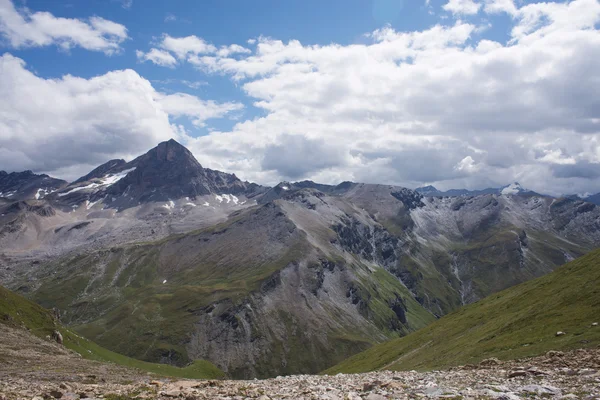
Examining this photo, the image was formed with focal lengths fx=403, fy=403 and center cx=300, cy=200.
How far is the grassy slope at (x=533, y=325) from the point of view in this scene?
4481 centimetres

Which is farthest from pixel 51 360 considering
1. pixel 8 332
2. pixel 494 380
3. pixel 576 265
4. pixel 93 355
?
pixel 576 265

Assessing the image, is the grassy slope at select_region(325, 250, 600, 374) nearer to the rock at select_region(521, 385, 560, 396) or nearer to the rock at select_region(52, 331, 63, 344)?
the rock at select_region(521, 385, 560, 396)

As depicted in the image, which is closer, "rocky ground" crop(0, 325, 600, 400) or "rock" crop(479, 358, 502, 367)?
"rocky ground" crop(0, 325, 600, 400)

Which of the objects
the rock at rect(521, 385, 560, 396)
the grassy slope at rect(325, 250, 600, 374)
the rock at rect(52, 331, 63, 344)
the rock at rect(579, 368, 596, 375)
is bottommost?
the rock at rect(52, 331, 63, 344)

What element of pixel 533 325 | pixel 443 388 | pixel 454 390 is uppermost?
pixel 454 390

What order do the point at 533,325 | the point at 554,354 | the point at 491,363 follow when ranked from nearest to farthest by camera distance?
the point at 554,354 → the point at 491,363 → the point at 533,325

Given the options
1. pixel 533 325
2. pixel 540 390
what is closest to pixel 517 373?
pixel 540 390

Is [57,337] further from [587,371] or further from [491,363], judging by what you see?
[587,371]

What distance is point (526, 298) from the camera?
2987 inches

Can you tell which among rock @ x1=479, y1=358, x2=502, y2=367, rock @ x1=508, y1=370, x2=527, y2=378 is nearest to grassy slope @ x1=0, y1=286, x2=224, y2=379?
rock @ x1=479, y1=358, x2=502, y2=367

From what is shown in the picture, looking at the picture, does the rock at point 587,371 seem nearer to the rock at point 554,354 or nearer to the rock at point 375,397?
the rock at point 554,354

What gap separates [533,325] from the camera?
55.4m

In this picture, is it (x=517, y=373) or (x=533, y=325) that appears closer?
(x=517, y=373)

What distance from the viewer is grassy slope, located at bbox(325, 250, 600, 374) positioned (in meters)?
44.8
